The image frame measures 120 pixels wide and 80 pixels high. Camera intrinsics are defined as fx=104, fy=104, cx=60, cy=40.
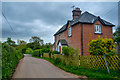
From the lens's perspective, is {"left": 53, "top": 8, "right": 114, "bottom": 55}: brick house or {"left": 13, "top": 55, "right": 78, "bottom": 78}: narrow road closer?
{"left": 13, "top": 55, "right": 78, "bottom": 78}: narrow road

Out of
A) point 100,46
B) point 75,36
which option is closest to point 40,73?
point 100,46

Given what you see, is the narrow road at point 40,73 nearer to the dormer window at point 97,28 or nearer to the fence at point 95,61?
the fence at point 95,61

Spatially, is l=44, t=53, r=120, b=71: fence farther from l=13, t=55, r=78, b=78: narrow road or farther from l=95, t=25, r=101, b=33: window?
l=95, t=25, r=101, b=33: window

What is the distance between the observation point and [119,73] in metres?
7.69

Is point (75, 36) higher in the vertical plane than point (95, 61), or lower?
higher

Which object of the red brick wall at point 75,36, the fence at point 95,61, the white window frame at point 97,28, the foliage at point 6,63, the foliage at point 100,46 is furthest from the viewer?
the white window frame at point 97,28

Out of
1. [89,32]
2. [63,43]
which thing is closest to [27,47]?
[63,43]

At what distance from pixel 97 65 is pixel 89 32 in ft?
24.5

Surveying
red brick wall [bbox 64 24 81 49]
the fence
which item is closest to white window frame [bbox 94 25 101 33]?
red brick wall [bbox 64 24 81 49]

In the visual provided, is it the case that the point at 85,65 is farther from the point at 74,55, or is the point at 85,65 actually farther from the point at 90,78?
the point at 90,78

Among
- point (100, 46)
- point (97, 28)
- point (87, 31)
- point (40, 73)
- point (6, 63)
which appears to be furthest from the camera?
point (97, 28)

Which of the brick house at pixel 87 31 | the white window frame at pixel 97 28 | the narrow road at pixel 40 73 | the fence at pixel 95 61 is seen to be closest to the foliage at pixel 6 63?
the narrow road at pixel 40 73

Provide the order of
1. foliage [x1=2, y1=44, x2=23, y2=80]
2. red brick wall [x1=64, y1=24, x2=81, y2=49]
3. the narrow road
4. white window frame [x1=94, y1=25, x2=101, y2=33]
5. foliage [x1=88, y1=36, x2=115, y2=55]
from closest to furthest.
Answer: foliage [x1=2, y1=44, x2=23, y2=80] → the narrow road → foliage [x1=88, y1=36, x2=115, y2=55] → red brick wall [x1=64, y1=24, x2=81, y2=49] → white window frame [x1=94, y1=25, x2=101, y2=33]

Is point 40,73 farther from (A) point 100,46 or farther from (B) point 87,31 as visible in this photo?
(B) point 87,31
